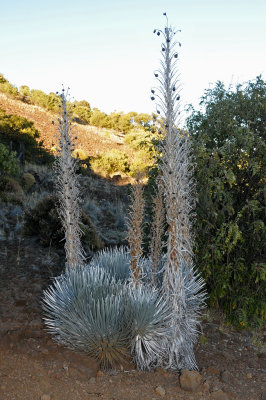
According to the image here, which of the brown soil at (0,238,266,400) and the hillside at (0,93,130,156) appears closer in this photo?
the brown soil at (0,238,266,400)

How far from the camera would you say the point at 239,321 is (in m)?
4.50

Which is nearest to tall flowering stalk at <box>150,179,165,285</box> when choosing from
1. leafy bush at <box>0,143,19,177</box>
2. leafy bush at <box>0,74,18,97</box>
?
leafy bush at <box>0,143,19,177</box>

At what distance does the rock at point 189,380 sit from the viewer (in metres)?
3.10

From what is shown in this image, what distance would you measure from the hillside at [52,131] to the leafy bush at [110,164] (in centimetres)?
368

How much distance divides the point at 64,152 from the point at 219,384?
98.4 inches

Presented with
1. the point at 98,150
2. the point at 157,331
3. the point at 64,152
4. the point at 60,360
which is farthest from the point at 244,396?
the point at 98,150

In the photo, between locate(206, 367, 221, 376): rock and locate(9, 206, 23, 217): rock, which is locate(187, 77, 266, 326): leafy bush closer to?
locate(206, 367, 221, 376): rock

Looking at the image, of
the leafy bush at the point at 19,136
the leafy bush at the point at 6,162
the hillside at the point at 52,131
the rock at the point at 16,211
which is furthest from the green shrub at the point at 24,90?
the rock at the point at 16,211

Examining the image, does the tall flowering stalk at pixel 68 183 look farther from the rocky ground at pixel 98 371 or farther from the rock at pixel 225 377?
the rock at pixel 225 377

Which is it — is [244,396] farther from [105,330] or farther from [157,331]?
[105,330]

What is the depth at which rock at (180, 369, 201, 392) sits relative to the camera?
3.10 meters

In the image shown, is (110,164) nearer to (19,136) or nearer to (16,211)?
(19,136)

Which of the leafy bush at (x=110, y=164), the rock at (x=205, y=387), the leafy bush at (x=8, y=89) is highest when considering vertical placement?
the leafy bush at (x=8, y=89)

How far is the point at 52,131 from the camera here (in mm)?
25891
